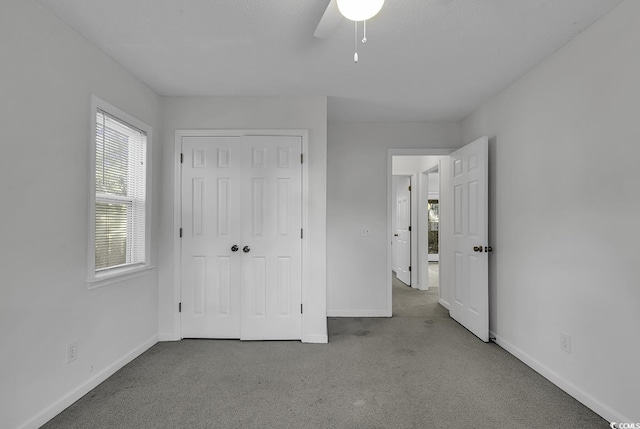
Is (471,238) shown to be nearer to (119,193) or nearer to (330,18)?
(330,18)

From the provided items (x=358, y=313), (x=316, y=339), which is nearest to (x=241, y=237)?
(x=316, y=339)

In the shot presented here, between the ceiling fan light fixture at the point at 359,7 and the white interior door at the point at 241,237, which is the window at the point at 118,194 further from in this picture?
the ceiling fan light fixture at the point at 359,7

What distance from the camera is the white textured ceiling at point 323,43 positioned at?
196 cm

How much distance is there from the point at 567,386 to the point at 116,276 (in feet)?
11.2

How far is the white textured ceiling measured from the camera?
77.2 inches

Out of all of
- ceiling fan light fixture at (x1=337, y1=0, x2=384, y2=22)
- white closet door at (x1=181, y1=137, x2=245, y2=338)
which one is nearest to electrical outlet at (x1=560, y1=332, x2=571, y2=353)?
ceiling fan light fixture at (x1=337, y1=0, x2=384, y2=22)

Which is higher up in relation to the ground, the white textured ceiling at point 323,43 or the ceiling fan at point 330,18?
the white textured ceiling at point 323,43

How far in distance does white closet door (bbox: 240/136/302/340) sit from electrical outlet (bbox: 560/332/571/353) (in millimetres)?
2150

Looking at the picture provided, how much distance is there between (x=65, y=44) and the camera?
6.97ft

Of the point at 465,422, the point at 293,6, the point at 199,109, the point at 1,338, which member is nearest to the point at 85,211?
the point at 1,338

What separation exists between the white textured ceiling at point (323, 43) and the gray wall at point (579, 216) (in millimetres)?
260

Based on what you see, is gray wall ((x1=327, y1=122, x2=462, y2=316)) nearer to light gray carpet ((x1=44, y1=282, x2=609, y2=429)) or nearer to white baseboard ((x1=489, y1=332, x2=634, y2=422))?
light gray carpet ((x1=44, y1=282, x2=609, y2=429))

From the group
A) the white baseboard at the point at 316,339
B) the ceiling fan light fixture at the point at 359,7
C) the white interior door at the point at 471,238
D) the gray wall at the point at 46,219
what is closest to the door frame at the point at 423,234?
the white interior door at the point at 471,238

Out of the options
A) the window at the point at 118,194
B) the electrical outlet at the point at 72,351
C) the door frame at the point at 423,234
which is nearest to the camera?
the electrical outlet at the point at 72,351
